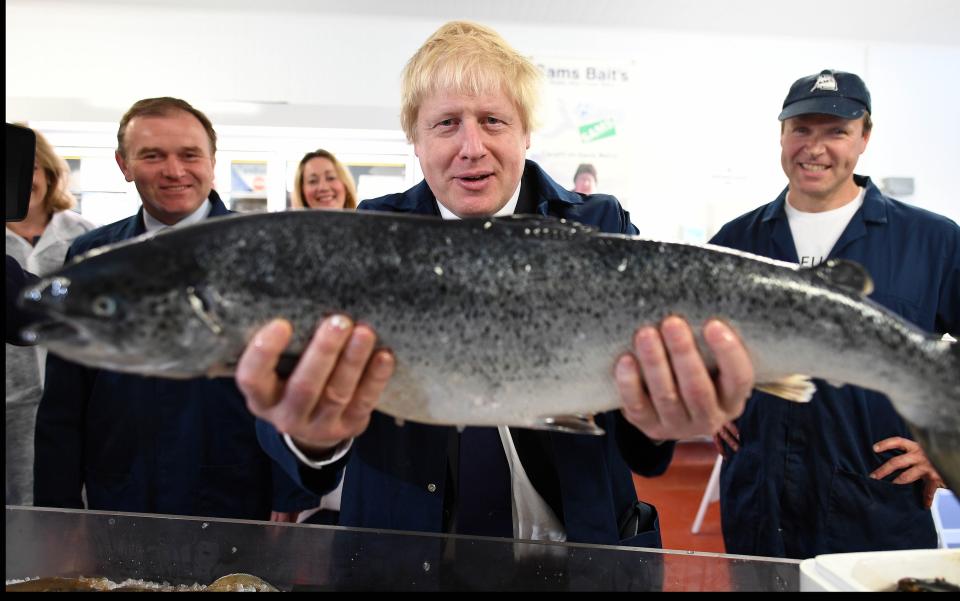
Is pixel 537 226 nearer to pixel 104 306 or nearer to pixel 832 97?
pixel 104 306

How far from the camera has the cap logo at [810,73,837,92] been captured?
250cm

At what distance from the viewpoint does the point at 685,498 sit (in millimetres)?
5109

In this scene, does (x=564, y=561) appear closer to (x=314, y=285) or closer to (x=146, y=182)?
(x=314, y=285)

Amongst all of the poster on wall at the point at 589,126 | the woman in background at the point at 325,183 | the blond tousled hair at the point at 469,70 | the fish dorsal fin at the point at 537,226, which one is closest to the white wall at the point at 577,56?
the poster on wall at the point at 589,126

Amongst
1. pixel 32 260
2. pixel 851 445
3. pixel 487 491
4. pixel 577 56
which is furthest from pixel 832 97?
pixel 577 56

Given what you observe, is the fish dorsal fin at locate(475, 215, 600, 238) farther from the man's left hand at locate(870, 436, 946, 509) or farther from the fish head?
the man's left hand at locate(870, 436, 946, 509)

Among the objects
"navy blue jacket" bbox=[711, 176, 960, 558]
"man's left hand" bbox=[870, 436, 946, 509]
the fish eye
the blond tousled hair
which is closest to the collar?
"navy blue jacket" bbox=[711, 176, 960, 558]

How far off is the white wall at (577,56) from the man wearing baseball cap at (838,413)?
341 centimetres

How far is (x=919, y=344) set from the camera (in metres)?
1.05

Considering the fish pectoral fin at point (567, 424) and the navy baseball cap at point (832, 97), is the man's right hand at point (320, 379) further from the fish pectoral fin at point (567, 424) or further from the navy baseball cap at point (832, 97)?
the navy baseball cap at point (832, 97)

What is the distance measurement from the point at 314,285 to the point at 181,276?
0.21 meters

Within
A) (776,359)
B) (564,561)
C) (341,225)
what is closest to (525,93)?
(341,225)

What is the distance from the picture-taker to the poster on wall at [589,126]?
5.72m

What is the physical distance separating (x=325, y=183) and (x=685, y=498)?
384 centimetres
